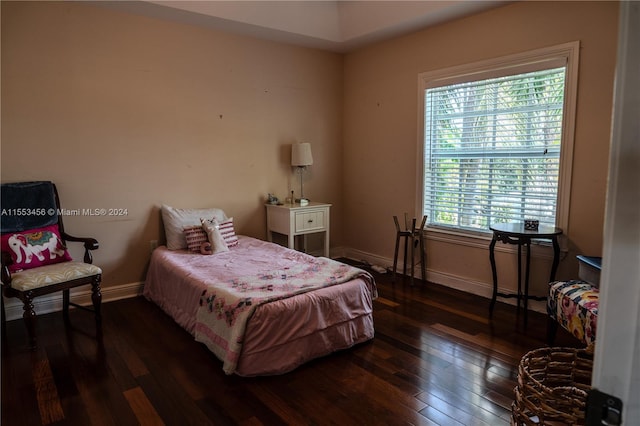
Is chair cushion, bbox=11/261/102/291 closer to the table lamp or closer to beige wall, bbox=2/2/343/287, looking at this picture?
beige wall, bbox=2/2/343/287

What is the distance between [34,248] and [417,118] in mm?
3559

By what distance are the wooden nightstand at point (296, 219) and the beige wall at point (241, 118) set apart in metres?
0.18

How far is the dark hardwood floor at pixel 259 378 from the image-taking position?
2062 millimetres

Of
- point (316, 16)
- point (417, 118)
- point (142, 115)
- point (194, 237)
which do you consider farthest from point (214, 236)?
point (316, 16)

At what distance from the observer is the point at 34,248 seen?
3072 millimetres

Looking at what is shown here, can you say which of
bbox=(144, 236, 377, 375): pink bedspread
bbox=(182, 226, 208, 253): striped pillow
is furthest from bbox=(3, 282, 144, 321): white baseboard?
bbox=(182, 226, 208, 253): striped pillow

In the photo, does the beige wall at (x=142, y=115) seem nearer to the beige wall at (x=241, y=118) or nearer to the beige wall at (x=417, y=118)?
the beige wall at (x=241, y=118)

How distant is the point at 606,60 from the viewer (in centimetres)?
292

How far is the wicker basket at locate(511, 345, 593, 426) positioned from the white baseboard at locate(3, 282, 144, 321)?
334 centimetres

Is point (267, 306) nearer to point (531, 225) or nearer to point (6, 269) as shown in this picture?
point (6, 269)

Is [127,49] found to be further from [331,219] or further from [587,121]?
[587,121]

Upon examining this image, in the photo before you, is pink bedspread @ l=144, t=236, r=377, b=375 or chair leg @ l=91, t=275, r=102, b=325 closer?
pink bedspread @ l=144, t=236, r=377, b=375

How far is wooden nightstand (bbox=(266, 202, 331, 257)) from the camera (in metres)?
4.29

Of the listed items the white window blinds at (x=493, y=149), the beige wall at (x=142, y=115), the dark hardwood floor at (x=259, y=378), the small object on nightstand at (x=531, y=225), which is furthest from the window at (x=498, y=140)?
the beige wall at (x=142, y=115)
